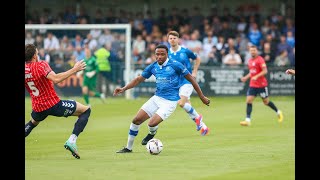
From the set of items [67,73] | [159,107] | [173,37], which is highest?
[173,37]

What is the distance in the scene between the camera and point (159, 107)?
1614 centimetres

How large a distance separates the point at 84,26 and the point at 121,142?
15740 millimetres

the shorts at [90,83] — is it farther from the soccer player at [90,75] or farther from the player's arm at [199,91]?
the player's arm at [199,91]

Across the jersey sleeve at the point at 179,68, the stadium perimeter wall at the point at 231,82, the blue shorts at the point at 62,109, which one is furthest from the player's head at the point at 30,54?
the stadium perimeter wall at the point at 231,82

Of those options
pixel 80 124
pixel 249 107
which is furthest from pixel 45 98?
pixel 249 107

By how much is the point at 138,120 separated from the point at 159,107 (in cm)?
57

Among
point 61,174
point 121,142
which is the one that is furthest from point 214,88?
point 61,174

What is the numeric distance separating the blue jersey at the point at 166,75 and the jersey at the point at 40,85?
2149mm

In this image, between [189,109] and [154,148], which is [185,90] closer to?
[189,109]

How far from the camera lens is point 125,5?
40125 mm

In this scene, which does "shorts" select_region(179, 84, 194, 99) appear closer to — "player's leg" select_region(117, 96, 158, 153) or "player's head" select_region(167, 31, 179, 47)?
"player's head" select_region(167, 31, 179, 47)

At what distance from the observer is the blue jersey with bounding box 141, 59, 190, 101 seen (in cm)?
1620

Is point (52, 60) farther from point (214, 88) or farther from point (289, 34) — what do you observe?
point (289, 34)

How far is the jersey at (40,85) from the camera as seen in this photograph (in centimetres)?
1466
